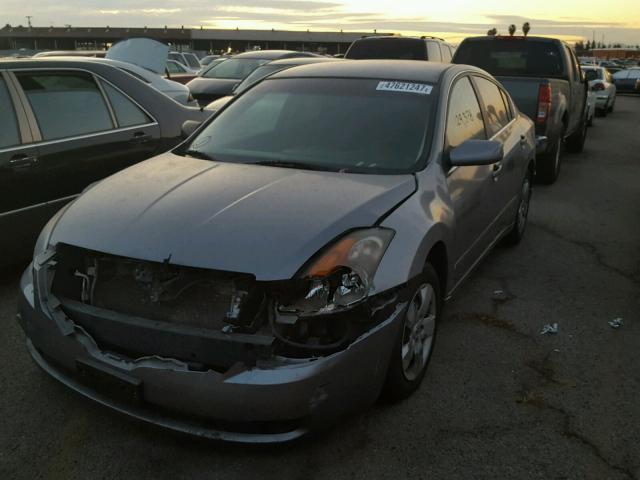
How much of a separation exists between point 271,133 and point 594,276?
286 centimetres

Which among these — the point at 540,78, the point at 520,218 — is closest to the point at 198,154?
the point at 520,218

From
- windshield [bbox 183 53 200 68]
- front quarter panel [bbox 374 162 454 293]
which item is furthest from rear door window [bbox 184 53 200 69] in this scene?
front quarter panel [bbox 374 162 454 293]

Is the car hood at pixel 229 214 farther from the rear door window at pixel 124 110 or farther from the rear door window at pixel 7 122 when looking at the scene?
the rear door window at pixel 124 110

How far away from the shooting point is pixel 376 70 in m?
4.24

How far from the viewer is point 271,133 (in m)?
3.98

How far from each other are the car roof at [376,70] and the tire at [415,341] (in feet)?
4.71

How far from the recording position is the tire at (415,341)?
2969mm

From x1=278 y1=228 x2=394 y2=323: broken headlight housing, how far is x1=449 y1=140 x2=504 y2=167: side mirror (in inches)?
43.7

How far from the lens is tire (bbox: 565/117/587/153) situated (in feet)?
38.2

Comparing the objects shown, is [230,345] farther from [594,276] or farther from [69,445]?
[594,276]

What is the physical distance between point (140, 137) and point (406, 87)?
2538 millimetres

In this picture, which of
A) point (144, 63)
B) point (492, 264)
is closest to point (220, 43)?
point (144, 63)

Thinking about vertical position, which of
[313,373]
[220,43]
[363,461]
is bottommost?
[220,43]

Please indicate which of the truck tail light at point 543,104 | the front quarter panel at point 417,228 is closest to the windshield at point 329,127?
the front quarter panel at point 417,228
